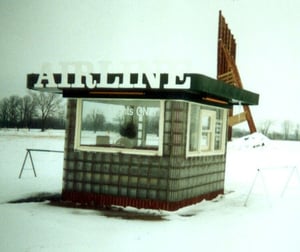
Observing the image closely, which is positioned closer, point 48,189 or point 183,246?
point 183,246

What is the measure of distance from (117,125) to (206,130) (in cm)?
187

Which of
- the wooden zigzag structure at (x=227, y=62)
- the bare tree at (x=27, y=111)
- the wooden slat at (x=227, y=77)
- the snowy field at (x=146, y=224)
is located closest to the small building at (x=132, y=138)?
the snowy field at (x=146, y=224)

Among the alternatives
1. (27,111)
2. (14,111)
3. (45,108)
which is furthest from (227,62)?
(14,111)

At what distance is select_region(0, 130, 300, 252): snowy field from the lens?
590cm

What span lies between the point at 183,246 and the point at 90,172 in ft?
10.8

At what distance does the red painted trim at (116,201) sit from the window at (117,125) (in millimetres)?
850

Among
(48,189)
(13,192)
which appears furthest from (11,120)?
(48,189)

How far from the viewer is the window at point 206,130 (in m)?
9.02

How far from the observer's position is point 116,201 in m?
8.79

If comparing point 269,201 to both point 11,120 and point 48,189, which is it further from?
point 11,120

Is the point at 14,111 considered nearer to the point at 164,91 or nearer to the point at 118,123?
the point at 164,91

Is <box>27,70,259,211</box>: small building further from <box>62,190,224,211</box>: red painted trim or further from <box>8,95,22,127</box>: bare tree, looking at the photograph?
<box>8,95,22,127</box>: bare tree

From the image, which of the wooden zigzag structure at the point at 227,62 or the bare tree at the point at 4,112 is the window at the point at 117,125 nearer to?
the bare tree at the point at 4,112

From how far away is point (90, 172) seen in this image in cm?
898
